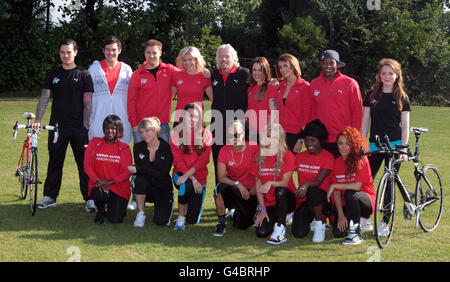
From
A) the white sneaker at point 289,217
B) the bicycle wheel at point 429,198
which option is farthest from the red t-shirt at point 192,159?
the bicycle wheel at point 429,198

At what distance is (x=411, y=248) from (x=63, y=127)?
439 cm

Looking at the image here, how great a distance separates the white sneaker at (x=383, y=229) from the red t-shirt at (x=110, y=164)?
2.91m

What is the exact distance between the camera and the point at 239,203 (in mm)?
6246

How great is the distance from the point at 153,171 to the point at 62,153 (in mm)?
1469

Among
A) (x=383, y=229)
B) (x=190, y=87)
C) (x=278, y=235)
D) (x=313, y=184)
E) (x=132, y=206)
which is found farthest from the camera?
(x=132, y=206)

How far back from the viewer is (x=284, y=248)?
5.63m

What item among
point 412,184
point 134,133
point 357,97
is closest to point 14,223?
point 134,133

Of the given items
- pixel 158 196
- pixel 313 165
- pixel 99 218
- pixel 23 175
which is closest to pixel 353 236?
pixel 313 165

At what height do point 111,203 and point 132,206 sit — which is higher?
point 111,203

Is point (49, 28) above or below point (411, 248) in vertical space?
above

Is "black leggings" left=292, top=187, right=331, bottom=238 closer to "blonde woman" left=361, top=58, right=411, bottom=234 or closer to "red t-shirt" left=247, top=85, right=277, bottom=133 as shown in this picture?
"blonde woman" left=361, top=58, right=411, bottom=234

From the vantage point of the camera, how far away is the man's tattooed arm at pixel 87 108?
23.2 feet

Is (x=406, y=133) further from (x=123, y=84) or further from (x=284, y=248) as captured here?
(x=123, y=84)

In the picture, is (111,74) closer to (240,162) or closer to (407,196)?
(240,162)
